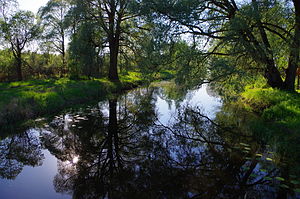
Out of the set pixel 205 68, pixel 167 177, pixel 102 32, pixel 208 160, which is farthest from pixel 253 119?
pixel 102 32

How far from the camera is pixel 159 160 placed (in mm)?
5684

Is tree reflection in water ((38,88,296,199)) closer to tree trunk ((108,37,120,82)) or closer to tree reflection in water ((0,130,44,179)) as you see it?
tree reflection in water ((0,130,44,179))

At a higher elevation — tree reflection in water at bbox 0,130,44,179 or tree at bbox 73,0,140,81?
tree at bbox 73,0,140,81

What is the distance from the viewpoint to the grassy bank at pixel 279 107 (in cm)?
705

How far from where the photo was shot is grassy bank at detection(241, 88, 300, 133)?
7.05 m

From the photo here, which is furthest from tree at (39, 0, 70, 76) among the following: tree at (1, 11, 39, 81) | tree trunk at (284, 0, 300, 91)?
tree trunk at (284, 0, 300, 91)

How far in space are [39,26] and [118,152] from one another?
2643cm

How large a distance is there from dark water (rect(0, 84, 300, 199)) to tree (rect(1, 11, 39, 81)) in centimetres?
2086

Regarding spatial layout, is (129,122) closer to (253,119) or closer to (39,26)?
(253,119)

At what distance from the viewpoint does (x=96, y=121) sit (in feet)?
30.9

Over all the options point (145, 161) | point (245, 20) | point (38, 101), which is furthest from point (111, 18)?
point (145, 161)

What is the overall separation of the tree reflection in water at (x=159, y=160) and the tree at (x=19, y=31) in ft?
69.2

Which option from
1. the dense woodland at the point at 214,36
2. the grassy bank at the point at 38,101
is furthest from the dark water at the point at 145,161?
the dense woodland at the point at 214,36

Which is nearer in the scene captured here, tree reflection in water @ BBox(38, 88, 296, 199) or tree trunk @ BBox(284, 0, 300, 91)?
tree reflection in water @ BBox(38, 88, 296, 199)
